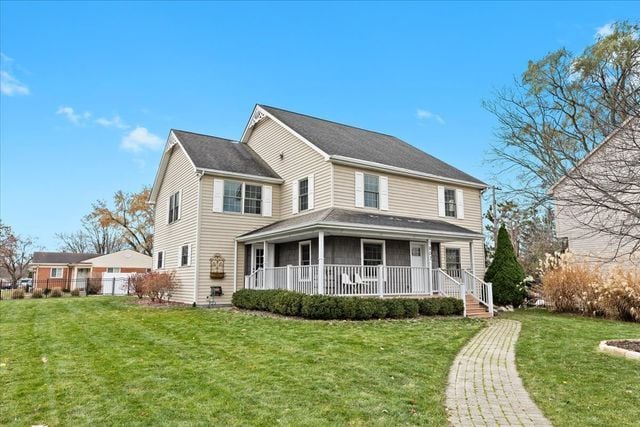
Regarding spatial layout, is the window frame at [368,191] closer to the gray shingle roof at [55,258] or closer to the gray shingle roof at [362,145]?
the gray shingle roof at [362,145]

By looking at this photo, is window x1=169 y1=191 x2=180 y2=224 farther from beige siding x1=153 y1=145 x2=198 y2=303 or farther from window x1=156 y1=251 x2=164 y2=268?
window x1=156 y1=251 x2=164 y2=268

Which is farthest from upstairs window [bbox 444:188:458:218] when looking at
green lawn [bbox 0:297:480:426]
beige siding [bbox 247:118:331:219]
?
green lawn [bbox 0:297:480:426]

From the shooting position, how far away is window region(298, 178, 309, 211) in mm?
16094

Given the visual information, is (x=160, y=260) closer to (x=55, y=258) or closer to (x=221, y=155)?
(x=221, y=155)

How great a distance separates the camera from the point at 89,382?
214 inches

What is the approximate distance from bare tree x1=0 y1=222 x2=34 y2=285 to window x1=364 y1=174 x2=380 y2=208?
32.2 meters

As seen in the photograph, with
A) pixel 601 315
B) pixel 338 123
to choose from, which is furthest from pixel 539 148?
pixel 338 123

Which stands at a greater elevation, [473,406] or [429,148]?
[429,148]

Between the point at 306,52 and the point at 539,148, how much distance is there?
15335mm

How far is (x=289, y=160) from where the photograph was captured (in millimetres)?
17344

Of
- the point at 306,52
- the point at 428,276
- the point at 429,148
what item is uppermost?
the point at 306,52

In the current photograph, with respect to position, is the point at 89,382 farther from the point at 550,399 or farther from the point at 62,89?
the point at 62,89

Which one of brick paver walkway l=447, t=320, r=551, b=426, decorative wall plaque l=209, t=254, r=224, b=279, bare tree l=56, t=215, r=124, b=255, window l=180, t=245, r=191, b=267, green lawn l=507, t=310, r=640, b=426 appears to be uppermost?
bare tree l=56, t=215, r=124, b=255

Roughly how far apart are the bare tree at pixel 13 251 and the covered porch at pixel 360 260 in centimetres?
2924
